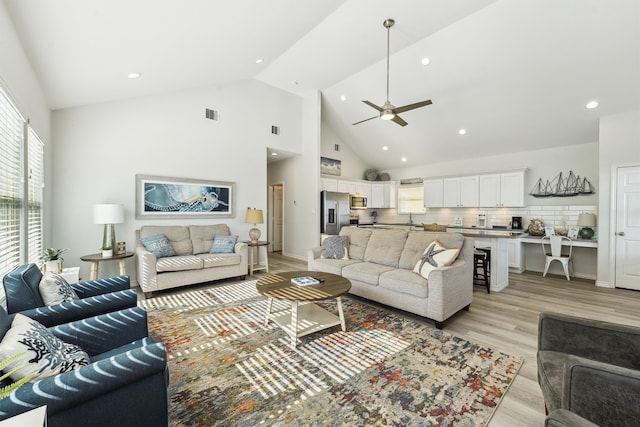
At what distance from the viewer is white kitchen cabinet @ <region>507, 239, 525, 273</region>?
5598 millimetres

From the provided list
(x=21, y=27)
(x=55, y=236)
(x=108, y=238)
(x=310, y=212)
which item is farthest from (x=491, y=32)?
(x=55, y=236)

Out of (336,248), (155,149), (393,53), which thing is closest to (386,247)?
(336,248)

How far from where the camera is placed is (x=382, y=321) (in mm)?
3082

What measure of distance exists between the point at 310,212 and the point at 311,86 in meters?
2.82

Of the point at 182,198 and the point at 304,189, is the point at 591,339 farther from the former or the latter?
the point at 304,189

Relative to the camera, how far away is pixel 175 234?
184 inches

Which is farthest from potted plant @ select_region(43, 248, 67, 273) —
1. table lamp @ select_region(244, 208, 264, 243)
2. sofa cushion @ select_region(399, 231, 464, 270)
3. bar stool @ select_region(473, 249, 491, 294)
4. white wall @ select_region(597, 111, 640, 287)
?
white wall @ select_region(597, 111, 640, 287)

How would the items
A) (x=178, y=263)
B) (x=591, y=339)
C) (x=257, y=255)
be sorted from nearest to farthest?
1. (x=591, y=339)
2. (x=178, y=263)
3. (x=257, y=255)

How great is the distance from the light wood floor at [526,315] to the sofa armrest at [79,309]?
2636 millimetres

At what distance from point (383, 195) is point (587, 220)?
4.37m

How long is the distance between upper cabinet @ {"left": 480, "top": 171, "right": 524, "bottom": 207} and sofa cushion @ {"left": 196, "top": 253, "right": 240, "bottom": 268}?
5412mm

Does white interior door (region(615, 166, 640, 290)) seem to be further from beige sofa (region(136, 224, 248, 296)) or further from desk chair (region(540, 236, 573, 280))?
beige sofa (region(136, 224, 248, 296))

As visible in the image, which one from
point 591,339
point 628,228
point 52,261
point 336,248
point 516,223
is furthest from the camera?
point 516,223

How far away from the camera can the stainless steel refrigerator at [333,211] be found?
21.5 feet
